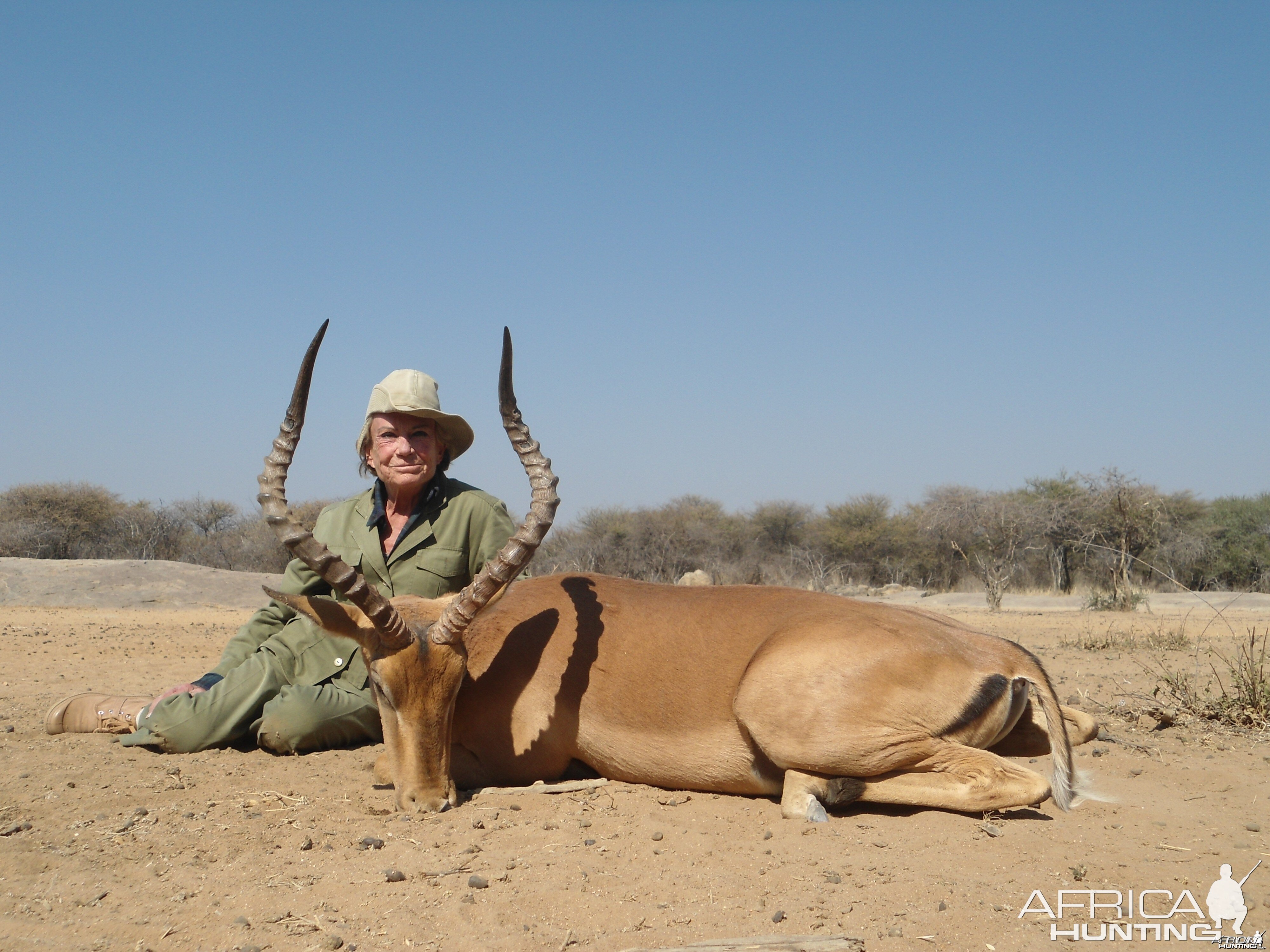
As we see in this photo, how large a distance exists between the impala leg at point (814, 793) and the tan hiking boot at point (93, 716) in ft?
13.9

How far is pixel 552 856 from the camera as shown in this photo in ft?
13.5

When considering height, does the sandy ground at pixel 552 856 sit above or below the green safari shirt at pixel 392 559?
below

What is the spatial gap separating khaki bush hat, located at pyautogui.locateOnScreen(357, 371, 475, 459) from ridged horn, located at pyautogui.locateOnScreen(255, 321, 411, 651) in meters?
0.92

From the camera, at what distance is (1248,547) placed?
93.2 feet

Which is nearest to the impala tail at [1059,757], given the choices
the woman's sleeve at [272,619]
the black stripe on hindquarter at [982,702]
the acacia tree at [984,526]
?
the black stripe on hindquarter at [982,702]

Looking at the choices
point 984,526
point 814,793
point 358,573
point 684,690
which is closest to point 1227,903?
point 814,793

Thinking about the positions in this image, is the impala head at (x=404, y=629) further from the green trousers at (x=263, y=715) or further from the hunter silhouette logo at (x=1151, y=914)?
the hunter silhouette logo at (x=1151, y=914)

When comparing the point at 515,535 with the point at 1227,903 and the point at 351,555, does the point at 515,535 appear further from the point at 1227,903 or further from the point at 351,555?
the point at 1227,903

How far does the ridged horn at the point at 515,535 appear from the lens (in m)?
4.95

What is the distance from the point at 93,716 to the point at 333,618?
2.62 meters

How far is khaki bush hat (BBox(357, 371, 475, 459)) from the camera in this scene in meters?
5.95

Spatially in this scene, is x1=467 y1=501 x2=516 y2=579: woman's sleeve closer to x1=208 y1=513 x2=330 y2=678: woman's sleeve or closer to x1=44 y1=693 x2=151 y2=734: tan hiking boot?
x1=208 y1=513 x2=330 y2=678: woman's sleeve

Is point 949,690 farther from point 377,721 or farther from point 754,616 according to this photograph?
point 377,721

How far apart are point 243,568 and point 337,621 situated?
25618 millimetres
